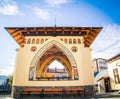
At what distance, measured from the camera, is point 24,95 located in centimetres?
Result: 1409

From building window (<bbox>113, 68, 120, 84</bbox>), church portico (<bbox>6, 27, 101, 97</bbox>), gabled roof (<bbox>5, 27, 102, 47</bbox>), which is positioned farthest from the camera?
building window (<bbox>113, 68, 120, 84</bbox>)

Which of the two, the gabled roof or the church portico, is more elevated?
the gabled roof

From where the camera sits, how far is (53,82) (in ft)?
48.8

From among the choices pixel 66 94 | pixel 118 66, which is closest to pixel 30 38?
pixel 66 94

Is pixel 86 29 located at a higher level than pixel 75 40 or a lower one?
higher

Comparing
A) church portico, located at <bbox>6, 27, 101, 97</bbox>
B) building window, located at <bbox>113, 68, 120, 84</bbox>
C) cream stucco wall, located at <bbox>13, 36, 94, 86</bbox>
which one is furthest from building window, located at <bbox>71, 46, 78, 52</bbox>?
building window, located at <bbox>113, 68, 120, 84</bbox>

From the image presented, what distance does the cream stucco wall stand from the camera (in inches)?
583

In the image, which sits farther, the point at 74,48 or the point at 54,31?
the point at 54,31

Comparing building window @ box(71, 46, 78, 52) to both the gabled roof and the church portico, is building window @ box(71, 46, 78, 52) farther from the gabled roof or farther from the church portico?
the gabled roof

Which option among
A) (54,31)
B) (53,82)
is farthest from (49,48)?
(53,82)

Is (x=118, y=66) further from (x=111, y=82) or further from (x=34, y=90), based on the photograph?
(x=34, y=90)

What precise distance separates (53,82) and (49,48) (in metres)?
3.83

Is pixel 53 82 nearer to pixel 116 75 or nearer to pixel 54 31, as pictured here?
pixel 54 31

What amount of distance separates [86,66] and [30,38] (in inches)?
271
